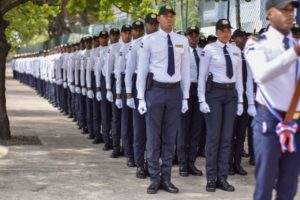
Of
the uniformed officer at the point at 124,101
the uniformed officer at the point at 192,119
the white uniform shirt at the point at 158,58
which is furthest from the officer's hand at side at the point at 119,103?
the white uniform shirt at the point at 158,58

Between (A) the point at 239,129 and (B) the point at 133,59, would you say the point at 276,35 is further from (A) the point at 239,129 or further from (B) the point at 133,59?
(A) the point at 239,129

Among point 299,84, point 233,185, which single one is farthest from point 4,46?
point 299,84

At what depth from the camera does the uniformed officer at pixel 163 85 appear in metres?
6.88

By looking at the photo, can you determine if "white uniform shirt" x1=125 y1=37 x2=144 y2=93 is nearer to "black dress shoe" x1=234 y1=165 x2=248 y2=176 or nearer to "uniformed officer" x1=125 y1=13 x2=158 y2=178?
"uniformed officer" x1=125 y1=13 x2=158 y2=178

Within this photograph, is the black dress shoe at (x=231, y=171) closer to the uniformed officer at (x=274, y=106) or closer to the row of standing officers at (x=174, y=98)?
the row of standing officers at (x=174, y=98)

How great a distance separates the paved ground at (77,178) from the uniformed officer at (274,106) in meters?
2.61

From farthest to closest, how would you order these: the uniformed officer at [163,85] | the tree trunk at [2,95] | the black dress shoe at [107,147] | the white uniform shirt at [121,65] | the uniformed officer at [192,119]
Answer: the tree trunk at [2,95]
the black dress shoe at [107,147]
the white uniform shirt at [121,65]
the uniformed officer at [192,119]
the uniformed officer at [163,85]

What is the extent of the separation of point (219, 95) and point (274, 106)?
9.48ft

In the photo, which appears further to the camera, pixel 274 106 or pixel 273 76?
pixel 274 106

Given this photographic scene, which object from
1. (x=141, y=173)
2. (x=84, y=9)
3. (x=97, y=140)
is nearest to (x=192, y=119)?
(x=141, y=173)

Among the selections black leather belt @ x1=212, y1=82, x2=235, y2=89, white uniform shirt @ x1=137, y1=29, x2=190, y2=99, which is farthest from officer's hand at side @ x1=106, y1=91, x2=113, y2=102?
black leather belt @ x1=212, y1=82, x2=235, y2=89

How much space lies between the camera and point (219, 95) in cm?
705

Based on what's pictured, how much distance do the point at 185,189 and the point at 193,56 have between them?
2030 mm

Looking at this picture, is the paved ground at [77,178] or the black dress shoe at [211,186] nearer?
the paved ground at [77,178]
